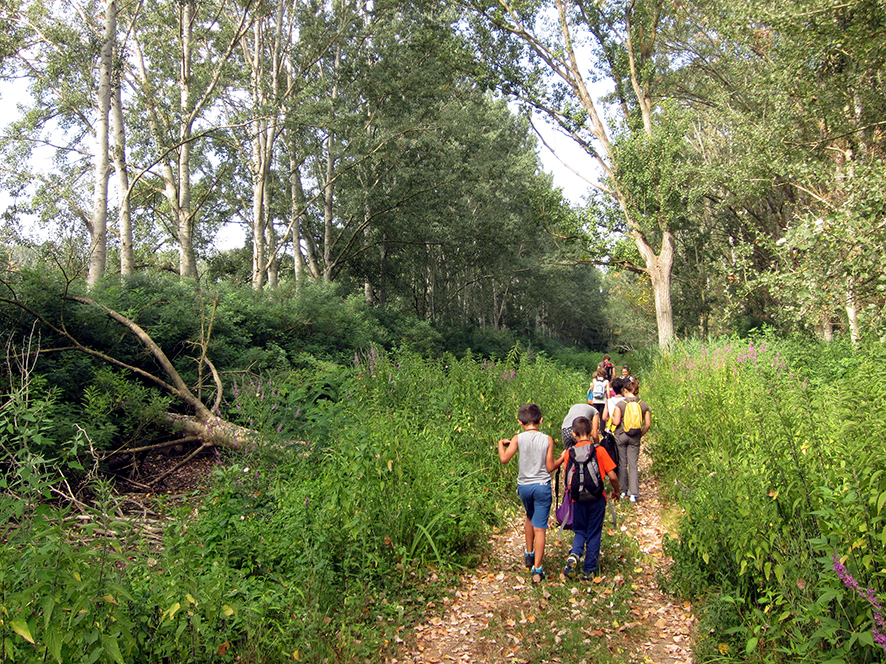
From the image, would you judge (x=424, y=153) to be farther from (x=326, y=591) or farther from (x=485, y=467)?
(x=326, y=591)

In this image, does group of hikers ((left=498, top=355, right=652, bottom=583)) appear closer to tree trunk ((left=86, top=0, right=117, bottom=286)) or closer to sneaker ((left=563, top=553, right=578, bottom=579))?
sneaker ((left=563, top=553, right=578, bottom=579))

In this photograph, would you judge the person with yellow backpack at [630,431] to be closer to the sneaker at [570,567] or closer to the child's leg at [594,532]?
the child's leg at [594,532]

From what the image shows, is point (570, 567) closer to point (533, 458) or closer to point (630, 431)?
point (533, 458)

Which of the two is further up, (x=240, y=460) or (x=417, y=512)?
(x=240, y=460)

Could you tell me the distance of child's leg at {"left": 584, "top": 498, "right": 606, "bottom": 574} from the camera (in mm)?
5078

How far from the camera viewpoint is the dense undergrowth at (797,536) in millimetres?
3016

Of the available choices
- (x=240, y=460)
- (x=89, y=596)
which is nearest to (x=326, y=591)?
(x=89, y=596)

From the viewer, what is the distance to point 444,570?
5.11m

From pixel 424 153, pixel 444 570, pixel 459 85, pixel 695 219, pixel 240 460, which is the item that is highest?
pixel 459 85

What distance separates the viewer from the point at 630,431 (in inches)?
280

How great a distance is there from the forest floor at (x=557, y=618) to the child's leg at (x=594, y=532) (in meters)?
0.14

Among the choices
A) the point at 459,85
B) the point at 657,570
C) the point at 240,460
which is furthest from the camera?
the point at 459,85

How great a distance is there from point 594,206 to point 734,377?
1395 centimetres

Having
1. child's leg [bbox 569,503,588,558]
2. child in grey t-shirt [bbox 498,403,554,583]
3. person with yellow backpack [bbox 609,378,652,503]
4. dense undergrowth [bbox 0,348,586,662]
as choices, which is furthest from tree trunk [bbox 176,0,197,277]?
child's leg [bbox 569,503,588,558]
